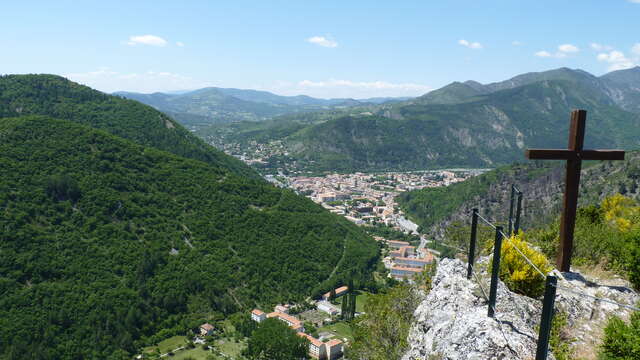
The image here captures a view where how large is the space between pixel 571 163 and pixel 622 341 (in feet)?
16.1

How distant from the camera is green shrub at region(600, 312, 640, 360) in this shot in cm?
505

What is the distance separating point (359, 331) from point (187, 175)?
59256 mm

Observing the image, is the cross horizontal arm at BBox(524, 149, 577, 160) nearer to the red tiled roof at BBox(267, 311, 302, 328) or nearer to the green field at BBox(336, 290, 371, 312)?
the red tiled roof at BBox(267, 311, 302, 328)

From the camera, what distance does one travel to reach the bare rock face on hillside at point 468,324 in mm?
5930

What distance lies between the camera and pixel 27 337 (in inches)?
1393

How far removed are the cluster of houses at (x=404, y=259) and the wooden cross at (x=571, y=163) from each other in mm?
54507

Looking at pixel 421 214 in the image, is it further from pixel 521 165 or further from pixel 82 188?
pixel 82 188

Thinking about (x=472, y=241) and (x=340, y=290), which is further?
(x=340, y=290)

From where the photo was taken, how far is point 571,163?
9.05 meters

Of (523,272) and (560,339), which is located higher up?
(523,272)

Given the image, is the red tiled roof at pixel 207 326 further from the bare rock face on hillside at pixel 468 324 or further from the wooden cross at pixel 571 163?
the wooden cross at pixel 571 163

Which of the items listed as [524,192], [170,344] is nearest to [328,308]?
[170,344]

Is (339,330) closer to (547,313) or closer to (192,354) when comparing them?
(192,354)

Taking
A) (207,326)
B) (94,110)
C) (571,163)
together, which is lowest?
(207,326)
